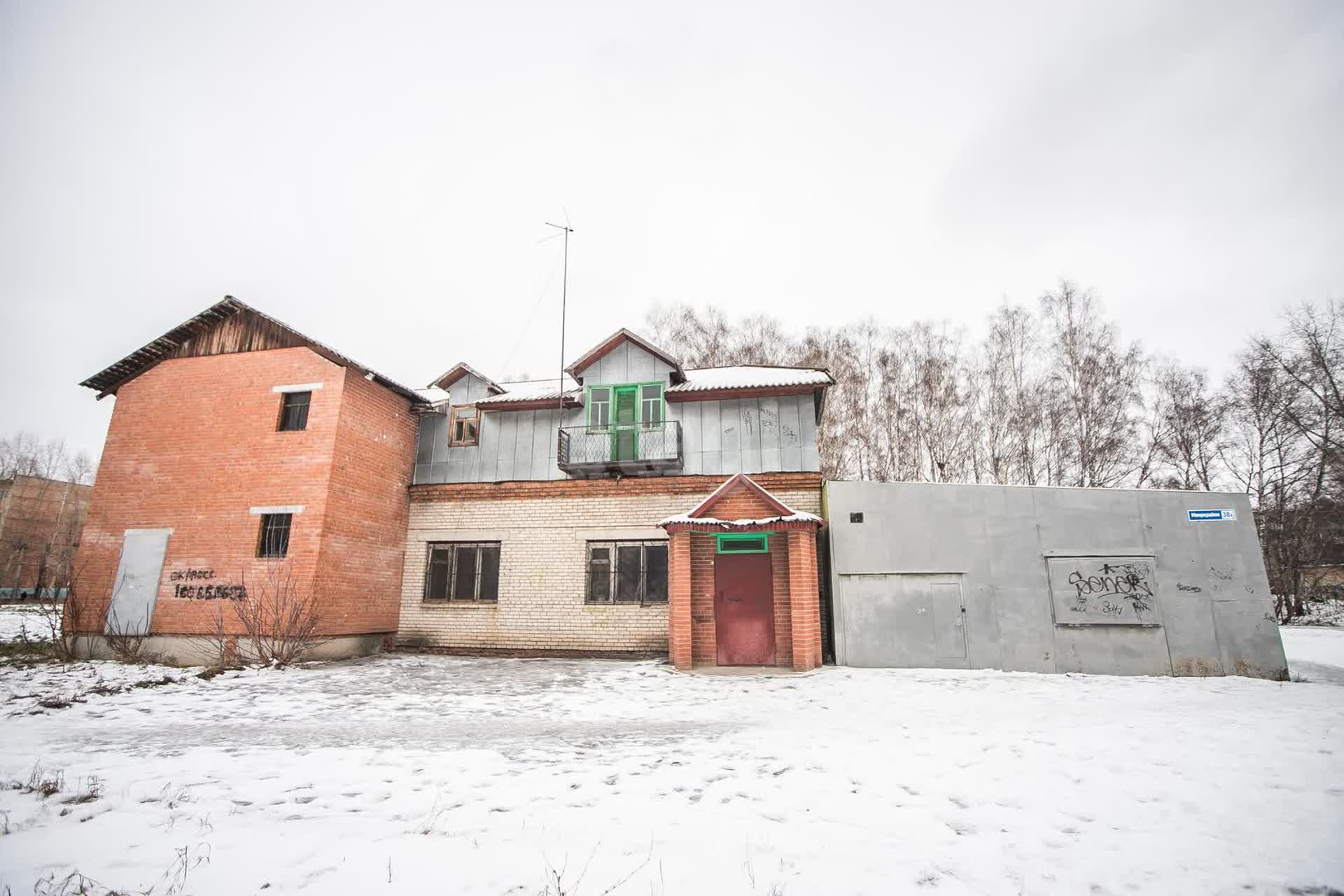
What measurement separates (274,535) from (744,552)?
9887mm

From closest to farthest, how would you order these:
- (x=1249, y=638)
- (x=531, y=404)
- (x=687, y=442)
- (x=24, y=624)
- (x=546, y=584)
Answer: (x=1249, y=638) < (x=546, y=584) < (x=687, y=442) < (x=24, y=624) < (x=531, y=404)

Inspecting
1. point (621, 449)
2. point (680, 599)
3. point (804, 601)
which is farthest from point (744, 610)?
point (621, 449)

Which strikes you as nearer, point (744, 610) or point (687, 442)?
point (744, 610)

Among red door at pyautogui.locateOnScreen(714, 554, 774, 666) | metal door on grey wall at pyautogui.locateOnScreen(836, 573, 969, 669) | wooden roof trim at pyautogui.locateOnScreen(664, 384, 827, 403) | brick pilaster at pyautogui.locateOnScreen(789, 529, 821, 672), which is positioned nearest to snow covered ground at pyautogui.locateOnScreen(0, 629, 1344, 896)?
brick pilaster at pyautogui.locateOnScreen(789, 529, 821, 672)

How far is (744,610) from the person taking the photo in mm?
11664

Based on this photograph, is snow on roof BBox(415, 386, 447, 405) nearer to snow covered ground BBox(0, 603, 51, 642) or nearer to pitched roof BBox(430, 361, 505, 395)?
pitched roof BBox(430, 361, 505, 395)

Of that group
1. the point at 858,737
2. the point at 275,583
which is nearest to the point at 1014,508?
the point at 858,737

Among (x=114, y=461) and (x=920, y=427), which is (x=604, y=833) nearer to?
(x=114, y=461)

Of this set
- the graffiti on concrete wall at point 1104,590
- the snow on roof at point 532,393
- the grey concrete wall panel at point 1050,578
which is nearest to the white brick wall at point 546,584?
the grey concrete wall panel at point 1050,578

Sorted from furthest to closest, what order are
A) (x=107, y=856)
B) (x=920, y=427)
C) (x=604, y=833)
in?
1. (x=920, y=427)
2. (x=604, y=833)
3. (x=107, y=856)

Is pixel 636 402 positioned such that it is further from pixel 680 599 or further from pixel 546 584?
pixel 680 599

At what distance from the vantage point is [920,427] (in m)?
19.7

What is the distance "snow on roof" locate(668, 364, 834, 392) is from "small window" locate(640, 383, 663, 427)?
337mm

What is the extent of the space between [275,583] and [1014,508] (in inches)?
587
